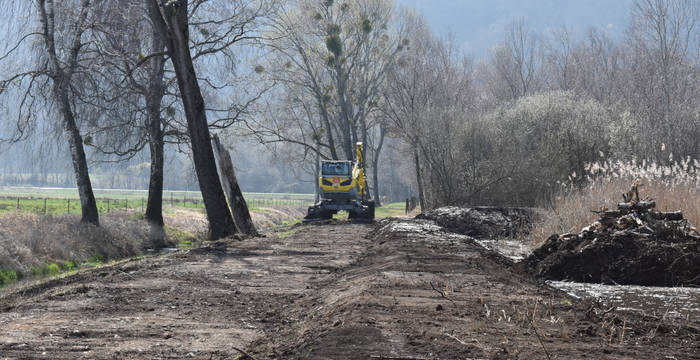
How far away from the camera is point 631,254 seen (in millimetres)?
9898

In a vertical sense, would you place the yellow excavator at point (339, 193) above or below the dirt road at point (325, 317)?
above

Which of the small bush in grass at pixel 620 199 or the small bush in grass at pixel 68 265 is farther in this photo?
the small bush in grass at pixel 68 265

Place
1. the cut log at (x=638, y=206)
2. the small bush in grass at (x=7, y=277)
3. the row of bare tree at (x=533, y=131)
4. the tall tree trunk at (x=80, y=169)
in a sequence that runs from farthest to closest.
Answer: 1. the row of bare tree at (x=533, y=131)
2. the tall tree trunk at (x=80, y=169)
3. the small bush in grass at (x=7, y=277)
4. the cut log at (x=638, y=206)

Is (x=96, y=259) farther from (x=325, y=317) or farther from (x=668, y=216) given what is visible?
(x=668, y=216)

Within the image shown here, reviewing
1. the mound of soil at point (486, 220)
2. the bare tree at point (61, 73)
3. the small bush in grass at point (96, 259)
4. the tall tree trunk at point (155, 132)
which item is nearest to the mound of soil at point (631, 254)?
the mound of soil at point (486, 220)

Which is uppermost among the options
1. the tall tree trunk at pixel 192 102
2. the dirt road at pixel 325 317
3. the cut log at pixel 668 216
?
the tall tree trunk at pixel 192 102

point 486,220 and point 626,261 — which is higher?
point 486,220

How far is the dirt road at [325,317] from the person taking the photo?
4.72 meters

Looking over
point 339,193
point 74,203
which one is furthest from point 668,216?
point 74,203

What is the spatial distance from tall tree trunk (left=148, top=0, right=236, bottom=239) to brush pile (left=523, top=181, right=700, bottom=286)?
8.30m

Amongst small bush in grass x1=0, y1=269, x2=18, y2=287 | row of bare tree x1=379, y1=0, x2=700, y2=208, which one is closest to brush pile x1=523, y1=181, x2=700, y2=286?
row of bare tree x1=379, y1=0, x2=700, y2=208

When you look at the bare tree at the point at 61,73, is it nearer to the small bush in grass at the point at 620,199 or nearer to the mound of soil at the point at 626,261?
the small bush in grass at the point at 620,199

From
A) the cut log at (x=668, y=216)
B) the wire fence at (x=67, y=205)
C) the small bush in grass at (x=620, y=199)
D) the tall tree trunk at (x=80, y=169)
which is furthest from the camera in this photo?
the wire fence at (x=67, y=205)

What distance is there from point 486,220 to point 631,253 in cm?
942
